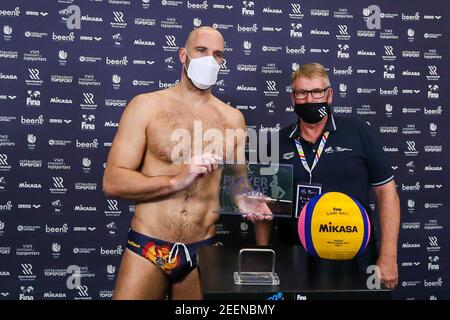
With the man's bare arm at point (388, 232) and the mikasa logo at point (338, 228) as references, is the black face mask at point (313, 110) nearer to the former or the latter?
the man's bare arm at point (388, 232)

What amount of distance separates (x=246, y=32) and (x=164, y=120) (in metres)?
1.46

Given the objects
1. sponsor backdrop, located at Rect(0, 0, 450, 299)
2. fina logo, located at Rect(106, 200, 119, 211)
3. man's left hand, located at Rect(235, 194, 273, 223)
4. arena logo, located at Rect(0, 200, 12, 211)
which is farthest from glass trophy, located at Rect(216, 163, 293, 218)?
arena logo, located at Rect(0, 200, 12, 211)

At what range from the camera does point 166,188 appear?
195cm

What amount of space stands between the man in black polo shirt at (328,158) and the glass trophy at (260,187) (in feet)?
0.96

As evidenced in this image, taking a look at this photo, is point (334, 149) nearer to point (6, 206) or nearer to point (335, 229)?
point (335, 229)

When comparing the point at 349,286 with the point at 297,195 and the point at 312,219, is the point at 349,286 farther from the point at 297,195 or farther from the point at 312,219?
the point at 297,195

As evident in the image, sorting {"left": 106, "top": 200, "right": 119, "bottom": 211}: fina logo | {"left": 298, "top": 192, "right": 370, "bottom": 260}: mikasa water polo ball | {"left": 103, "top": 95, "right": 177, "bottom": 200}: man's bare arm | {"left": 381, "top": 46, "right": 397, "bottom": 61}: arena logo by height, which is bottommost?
{"left": 106, "top": 200, "right": 119, "bottom": 211}: fina logo

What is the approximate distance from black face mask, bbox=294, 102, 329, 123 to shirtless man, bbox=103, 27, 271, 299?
426 millimetres

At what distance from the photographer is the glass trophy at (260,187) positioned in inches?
73.5

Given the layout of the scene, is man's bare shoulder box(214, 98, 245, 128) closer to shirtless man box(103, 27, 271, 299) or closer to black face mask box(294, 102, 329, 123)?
shirtless man box(103, 27, 271, 299)

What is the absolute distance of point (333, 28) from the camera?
10.9 ft

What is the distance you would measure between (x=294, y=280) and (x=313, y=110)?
3.67ft

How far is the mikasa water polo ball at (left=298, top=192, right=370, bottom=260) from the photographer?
4.84ft
